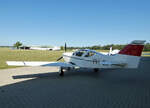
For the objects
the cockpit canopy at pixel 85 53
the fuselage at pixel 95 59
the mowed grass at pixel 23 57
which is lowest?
the mowed grass at pixel 23 57

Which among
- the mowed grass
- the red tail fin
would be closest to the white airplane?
the red tail fin

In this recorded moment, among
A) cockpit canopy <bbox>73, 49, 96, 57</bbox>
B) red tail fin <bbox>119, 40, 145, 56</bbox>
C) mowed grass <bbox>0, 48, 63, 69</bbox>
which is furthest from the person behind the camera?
mowed grass <bbox>0, 48, 63, 69</bbox>

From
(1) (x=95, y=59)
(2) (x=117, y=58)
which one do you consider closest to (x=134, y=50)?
(2) (x=117, y=58)

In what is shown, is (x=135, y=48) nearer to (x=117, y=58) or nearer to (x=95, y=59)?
(x=117, y=58)

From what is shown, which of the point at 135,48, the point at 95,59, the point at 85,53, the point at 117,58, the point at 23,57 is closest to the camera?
the point at 135,48

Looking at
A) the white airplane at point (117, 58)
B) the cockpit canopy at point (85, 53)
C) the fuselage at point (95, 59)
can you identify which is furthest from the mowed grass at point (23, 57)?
the white airplane at point (117, 58)

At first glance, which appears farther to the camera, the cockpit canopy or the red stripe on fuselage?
the cockpit canopy

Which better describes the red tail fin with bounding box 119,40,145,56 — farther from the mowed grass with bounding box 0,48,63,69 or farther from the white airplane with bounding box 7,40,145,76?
the mowed grass with bounding box 0,48,63,69

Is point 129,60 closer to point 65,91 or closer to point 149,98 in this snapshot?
point 149,98

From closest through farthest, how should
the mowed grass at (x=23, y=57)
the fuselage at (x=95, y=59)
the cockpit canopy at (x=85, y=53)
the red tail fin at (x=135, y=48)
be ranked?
the red tail fin at (x=135, y=48)
the fuselage at (x=95, y=59)
the cockpit canopy at (x=85, y=53)
the mowed grass at (x=23, y=57)

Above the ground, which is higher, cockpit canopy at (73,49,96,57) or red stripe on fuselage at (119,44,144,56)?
red stripe on fuselage at (119,44,144,56)

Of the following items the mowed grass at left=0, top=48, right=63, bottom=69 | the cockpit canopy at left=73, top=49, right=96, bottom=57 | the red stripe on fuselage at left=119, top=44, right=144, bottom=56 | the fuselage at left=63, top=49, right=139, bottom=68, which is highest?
the red stripe on fuselage at left=119, top=44, right=144, bottom=56

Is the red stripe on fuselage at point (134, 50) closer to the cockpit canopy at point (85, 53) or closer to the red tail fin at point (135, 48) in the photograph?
the red tail fin at point (135, 48)

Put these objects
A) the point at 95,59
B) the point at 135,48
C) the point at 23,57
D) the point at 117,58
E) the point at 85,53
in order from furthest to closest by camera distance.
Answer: the point at 23,57
the point at 85,53
the point at 95,59
the point at 117,58
the point at 135,48
